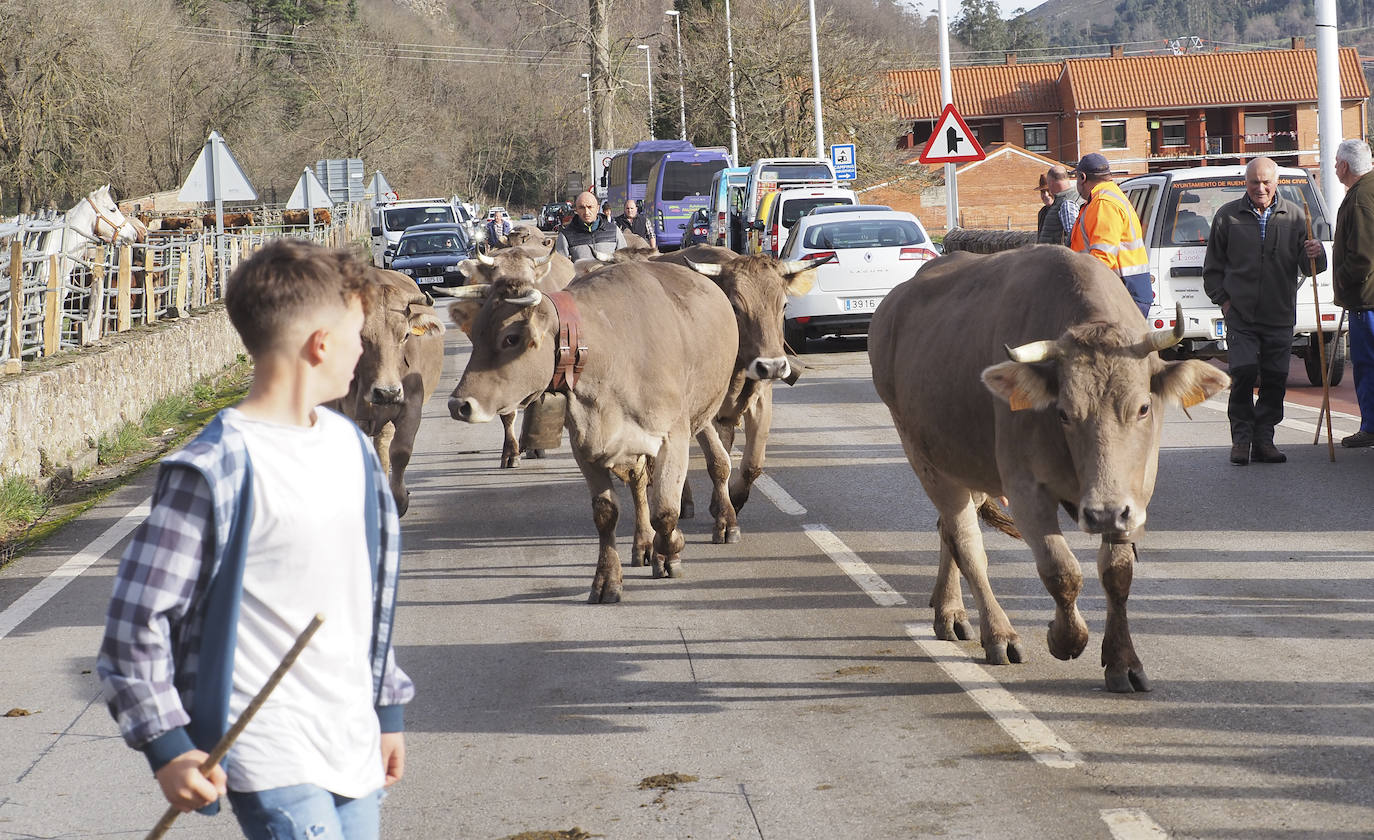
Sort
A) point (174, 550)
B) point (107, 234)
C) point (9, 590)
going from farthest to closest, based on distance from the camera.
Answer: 1. point (107, 234)
2. point (9, 590)
3. point (174, 550)

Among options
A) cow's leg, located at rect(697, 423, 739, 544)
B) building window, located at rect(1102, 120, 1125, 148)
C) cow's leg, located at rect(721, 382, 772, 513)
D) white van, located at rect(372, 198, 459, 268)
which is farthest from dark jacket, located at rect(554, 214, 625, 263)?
building window, located at rect(1102, 120, 1125, 148)

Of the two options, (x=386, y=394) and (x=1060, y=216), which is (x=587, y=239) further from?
(x=386, y=394)

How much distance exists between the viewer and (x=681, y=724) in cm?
598

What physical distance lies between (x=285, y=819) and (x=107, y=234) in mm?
17748

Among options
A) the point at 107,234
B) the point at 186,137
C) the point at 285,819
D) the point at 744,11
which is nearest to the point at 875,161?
the point at 744,11

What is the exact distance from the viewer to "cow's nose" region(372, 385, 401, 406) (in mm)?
9984

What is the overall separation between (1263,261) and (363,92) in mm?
68418

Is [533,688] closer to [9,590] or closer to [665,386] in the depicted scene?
[665,386]

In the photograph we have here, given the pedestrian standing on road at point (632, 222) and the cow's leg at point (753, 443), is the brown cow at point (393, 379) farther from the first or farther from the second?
the pedestrian standing on road at point (632, 222)

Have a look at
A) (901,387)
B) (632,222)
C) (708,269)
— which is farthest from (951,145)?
(901,387)

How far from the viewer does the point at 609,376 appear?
8102mm

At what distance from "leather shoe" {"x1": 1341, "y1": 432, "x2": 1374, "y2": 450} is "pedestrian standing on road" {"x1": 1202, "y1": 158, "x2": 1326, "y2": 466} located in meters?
0.54

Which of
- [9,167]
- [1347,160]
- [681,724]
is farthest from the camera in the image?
[9,167]

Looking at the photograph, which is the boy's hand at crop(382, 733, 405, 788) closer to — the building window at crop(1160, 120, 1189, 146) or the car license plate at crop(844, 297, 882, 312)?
the car license plate at crop(844, 297, 882, 312)
